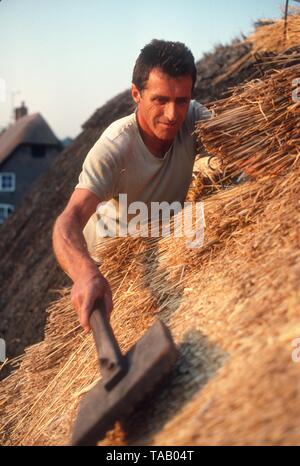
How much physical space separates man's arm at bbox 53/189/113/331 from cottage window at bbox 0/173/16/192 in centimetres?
2869

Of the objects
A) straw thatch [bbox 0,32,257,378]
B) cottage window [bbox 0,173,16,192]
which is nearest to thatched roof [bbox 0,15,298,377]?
straw thatch [bbox 0,32,257,378]

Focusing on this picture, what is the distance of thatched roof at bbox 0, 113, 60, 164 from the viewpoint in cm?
3002

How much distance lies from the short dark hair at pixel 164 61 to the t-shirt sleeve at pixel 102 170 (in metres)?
0.39

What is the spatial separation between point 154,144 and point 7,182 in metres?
28.8

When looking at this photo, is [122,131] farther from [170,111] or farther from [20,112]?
[20,112]

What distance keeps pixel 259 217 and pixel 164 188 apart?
109 centimetres

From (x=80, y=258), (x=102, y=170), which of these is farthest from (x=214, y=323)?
(x=102, y=170)

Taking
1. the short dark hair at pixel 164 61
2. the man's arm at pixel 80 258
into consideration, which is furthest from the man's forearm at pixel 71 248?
the short dark hair at pixel 164 61

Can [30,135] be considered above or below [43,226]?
below

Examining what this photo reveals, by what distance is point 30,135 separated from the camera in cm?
3002

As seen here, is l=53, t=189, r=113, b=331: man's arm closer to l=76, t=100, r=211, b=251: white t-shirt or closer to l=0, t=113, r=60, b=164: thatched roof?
l=76, t=100, r=211, b=251: white t-shirt

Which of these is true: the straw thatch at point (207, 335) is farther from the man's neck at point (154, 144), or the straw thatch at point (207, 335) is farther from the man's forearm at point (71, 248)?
the man's neck at point (154, 144)
